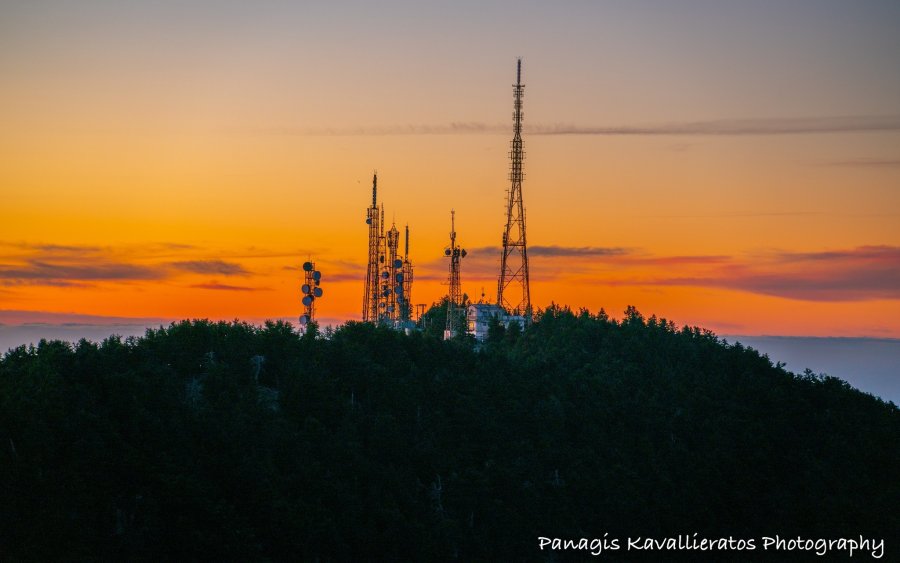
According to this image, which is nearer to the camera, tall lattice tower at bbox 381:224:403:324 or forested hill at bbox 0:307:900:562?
forested hill at bbox 0:307:900:562

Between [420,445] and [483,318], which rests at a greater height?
[483,318]

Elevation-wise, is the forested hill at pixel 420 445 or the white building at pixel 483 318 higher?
the white building at pixel 483 318

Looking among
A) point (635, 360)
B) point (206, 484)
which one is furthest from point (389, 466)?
point (635, 360)

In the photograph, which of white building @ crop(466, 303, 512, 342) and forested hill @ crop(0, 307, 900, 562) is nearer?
forested hill @ crop(0, 307, 900, 562)

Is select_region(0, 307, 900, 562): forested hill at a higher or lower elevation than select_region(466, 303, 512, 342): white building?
lower

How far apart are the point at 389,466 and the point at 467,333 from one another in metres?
40.9

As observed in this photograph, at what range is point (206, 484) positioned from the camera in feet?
270

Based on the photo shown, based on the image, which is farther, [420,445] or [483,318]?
[483,318]

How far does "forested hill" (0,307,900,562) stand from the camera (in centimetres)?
7775

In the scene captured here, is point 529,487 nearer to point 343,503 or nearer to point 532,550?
point 532,550

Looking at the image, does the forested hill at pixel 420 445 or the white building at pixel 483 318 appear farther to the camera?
the white building at pixel 483 318

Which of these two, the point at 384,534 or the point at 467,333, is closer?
the point at 384,534

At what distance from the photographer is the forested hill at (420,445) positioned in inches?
3061

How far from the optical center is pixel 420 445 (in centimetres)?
10462
